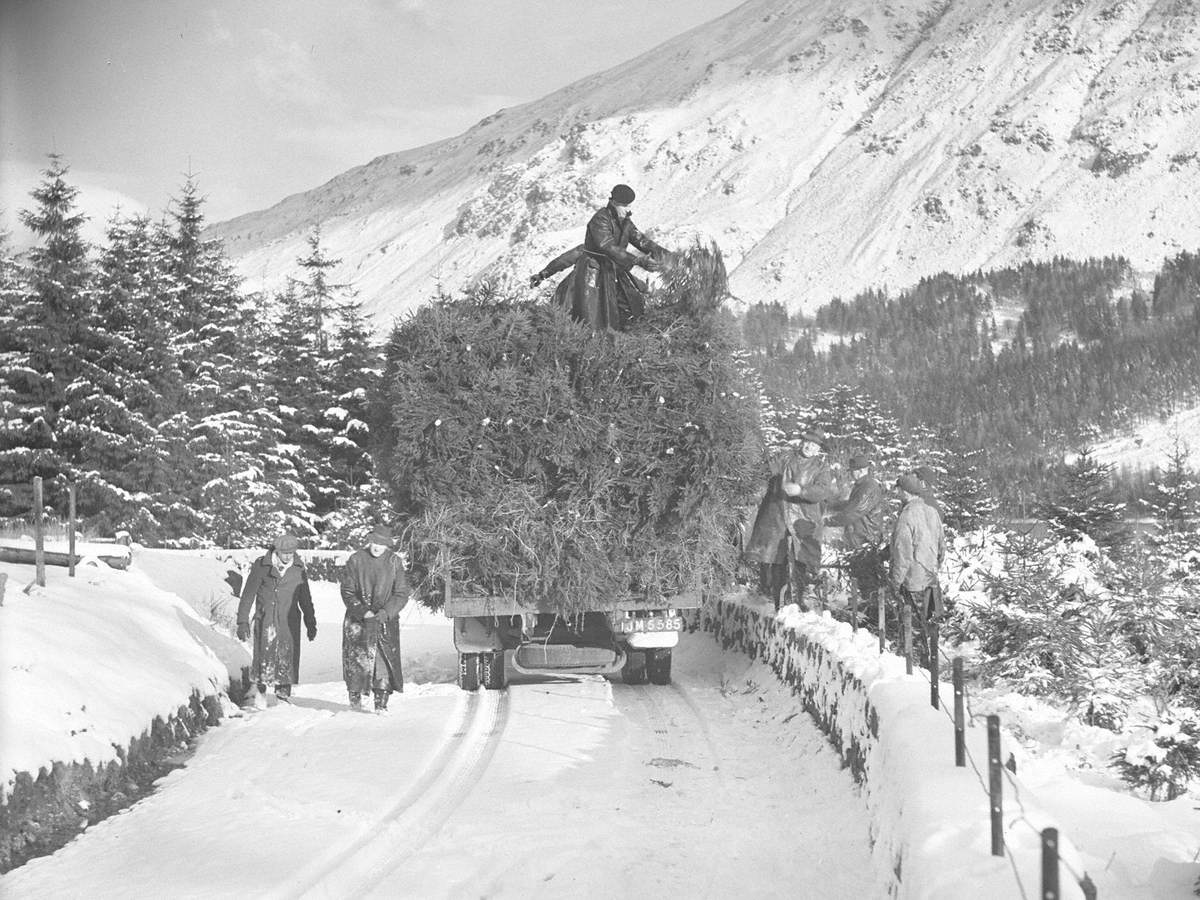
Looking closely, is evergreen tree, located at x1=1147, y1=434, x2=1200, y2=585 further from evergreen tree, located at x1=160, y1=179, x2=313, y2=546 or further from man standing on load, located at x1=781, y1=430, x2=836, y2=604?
evergreen tree, located at x1=160, y1=179, x2=313, y2=546

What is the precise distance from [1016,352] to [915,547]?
136 meters

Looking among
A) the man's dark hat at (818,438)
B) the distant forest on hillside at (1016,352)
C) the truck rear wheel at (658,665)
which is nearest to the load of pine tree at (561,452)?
the truck rear wheel at (658,665)

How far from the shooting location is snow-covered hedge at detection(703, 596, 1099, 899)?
389 centimetres

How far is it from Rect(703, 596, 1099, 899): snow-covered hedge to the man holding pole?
878mm

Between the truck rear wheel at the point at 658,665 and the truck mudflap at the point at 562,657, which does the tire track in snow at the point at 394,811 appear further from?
the truck rear wheel at the point at 658,665

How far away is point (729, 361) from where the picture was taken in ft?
32.0

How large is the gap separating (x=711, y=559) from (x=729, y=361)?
1594 mm

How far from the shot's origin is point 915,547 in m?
9.76

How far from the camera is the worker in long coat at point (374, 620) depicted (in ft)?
31.5

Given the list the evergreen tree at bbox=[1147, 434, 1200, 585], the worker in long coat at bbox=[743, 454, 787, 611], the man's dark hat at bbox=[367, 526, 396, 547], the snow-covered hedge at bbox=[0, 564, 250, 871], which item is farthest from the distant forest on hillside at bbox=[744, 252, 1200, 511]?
the snow-covered hedge at bbox=[0, 564, 250, 871]

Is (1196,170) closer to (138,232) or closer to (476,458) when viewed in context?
(138,232)

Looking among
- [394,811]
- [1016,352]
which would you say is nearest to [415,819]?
[394,811]

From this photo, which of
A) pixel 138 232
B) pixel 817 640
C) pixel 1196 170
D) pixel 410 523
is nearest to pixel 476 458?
pixel 410 523

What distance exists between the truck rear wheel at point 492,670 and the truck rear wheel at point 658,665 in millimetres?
1258
